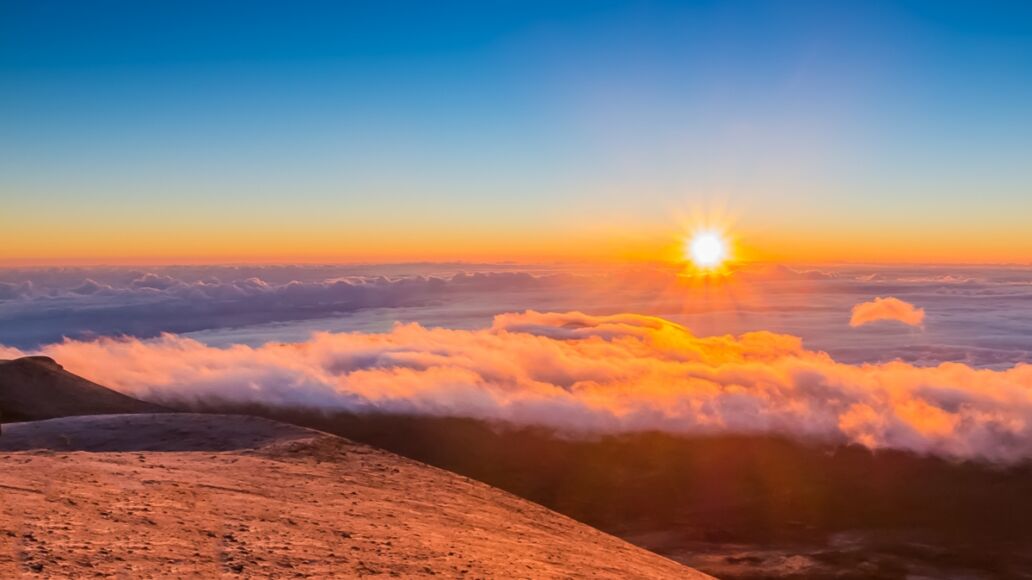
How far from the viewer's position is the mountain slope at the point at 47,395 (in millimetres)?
45969

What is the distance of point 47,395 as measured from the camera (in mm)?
48469

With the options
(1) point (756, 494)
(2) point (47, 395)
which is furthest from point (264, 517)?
(1) point (756, 494)

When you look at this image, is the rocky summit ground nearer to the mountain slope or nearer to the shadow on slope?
the mountain slope

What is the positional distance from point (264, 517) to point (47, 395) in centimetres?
4163

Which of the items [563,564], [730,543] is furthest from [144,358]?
[563,564]

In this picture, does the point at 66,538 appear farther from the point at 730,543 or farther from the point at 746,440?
the point at 746,440

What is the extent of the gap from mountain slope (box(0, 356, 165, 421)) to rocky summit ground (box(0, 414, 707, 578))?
19.9m

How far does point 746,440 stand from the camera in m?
84.6

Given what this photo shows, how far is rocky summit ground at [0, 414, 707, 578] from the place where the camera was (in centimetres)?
1179

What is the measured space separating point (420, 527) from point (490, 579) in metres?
4.62

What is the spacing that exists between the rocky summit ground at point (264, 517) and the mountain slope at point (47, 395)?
19.9m

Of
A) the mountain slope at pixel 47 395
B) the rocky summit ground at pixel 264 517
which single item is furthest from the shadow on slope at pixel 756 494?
the mountain slope at pixel 47 395

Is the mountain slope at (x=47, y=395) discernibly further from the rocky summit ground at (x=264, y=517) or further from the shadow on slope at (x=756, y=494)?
the shadow on slope at (x=756, y=494)

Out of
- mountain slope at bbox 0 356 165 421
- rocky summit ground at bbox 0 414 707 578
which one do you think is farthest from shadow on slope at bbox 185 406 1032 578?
mountain slope at bbox 0 356 165 421
